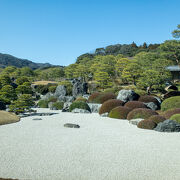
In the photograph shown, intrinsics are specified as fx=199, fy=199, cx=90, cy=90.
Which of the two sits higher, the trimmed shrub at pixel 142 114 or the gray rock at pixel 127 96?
the gray rock at pixel 127 96

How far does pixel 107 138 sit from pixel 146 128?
8.99ft

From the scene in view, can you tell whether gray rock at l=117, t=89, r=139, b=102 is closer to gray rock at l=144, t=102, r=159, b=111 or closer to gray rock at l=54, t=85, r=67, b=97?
gray rock at l=144, t=102, r=159, b=111

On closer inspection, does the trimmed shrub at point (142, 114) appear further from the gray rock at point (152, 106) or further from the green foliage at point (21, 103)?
the green foliage at point (21, 103)

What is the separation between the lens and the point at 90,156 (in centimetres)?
553

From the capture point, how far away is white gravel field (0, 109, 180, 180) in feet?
14.4

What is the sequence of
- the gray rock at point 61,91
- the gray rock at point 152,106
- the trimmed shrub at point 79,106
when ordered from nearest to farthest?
the gray rock at point 152,106 → the trimmed shrub at point 79,106 → the gray rock at point 61,91

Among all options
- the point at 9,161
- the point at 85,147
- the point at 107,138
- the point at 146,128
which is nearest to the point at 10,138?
the point at 9,161

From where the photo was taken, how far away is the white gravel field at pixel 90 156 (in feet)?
14.4

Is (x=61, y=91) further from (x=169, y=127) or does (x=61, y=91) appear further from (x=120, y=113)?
(x=169, y=127)

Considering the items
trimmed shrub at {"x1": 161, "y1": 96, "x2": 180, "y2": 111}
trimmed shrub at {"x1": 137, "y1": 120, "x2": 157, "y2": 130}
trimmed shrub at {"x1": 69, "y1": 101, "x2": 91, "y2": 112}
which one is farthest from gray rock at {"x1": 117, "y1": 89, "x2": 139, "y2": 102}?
trimmed shrub at {"x1": 137, "y1": 120, "x2": 157, "y2": 130}

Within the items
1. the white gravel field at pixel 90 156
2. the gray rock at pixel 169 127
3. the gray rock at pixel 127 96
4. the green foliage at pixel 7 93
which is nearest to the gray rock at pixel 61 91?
the green foliage at pixel 7 93

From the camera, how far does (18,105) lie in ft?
48.6

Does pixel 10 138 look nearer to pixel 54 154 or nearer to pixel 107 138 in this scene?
pixel 54 154

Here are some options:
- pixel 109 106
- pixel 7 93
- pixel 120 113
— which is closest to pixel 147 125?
pixel 120 113
